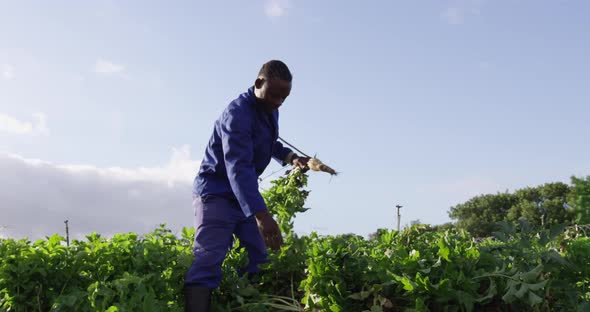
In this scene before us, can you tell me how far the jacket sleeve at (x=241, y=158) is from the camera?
13.6 ft

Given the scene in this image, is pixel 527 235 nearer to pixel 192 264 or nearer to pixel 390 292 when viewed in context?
pixel 390 292

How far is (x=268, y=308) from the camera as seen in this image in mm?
4184

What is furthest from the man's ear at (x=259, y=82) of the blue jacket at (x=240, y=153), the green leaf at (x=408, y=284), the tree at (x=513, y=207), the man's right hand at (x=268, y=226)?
the tree at (x=513, y=207)

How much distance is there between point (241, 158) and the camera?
14.1ft

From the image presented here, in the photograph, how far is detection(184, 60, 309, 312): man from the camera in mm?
4164

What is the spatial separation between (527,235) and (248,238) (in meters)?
2.10

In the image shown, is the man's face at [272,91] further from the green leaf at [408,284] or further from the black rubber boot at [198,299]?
the green leaf at [408,284]

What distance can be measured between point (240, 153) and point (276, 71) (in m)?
0.74

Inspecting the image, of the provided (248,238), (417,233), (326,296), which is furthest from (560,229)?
(248,238)

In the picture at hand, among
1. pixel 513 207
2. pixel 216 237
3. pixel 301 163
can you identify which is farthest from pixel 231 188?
pixel 513 207

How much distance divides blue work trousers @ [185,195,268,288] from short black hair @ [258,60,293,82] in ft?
3.29

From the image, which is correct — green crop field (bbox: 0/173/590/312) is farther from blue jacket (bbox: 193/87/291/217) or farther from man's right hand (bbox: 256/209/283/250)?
blue jacket (bbox: 193/87/291/217)

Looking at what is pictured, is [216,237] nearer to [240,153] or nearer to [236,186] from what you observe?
[236,186]

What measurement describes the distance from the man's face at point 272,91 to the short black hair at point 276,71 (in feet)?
0.11
